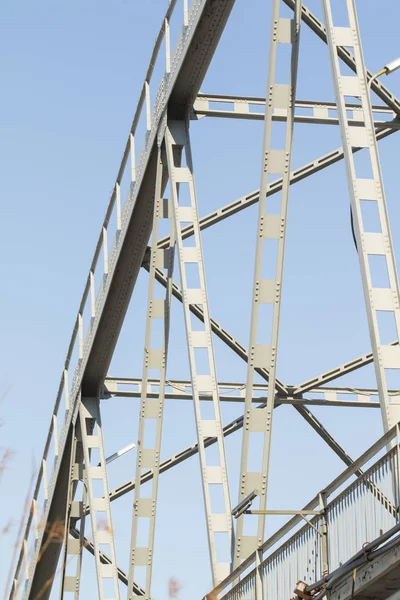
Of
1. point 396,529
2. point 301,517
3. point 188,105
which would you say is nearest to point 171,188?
point 188,105

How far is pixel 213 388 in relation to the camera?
1909cm

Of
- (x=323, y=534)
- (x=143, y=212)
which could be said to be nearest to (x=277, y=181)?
(x=143, y=212)

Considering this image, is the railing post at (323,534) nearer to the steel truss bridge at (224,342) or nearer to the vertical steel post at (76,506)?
the steel truss bridge at (224,342)

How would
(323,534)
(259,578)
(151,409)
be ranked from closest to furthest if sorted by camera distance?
(323,534) < (259,578) < (151,409)

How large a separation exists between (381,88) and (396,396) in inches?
494

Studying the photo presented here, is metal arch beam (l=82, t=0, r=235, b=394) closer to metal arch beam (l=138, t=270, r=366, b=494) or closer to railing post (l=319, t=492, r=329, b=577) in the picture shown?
metal arch beam (l=138, t=270, r=366, b=494)

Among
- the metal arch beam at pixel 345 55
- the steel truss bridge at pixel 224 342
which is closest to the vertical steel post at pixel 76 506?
the steel truss bridge at pixel 224 342

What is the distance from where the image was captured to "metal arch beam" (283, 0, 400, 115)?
14.3 metres

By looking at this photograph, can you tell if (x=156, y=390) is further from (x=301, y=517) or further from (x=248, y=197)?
(x=301, y=517)

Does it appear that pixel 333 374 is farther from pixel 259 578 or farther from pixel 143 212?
pixel 259 578

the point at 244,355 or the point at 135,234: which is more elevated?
the point at 135,234

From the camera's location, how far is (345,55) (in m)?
14.2

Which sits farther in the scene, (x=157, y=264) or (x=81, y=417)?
(x=81, y=417)

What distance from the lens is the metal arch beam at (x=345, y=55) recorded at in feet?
46.9
